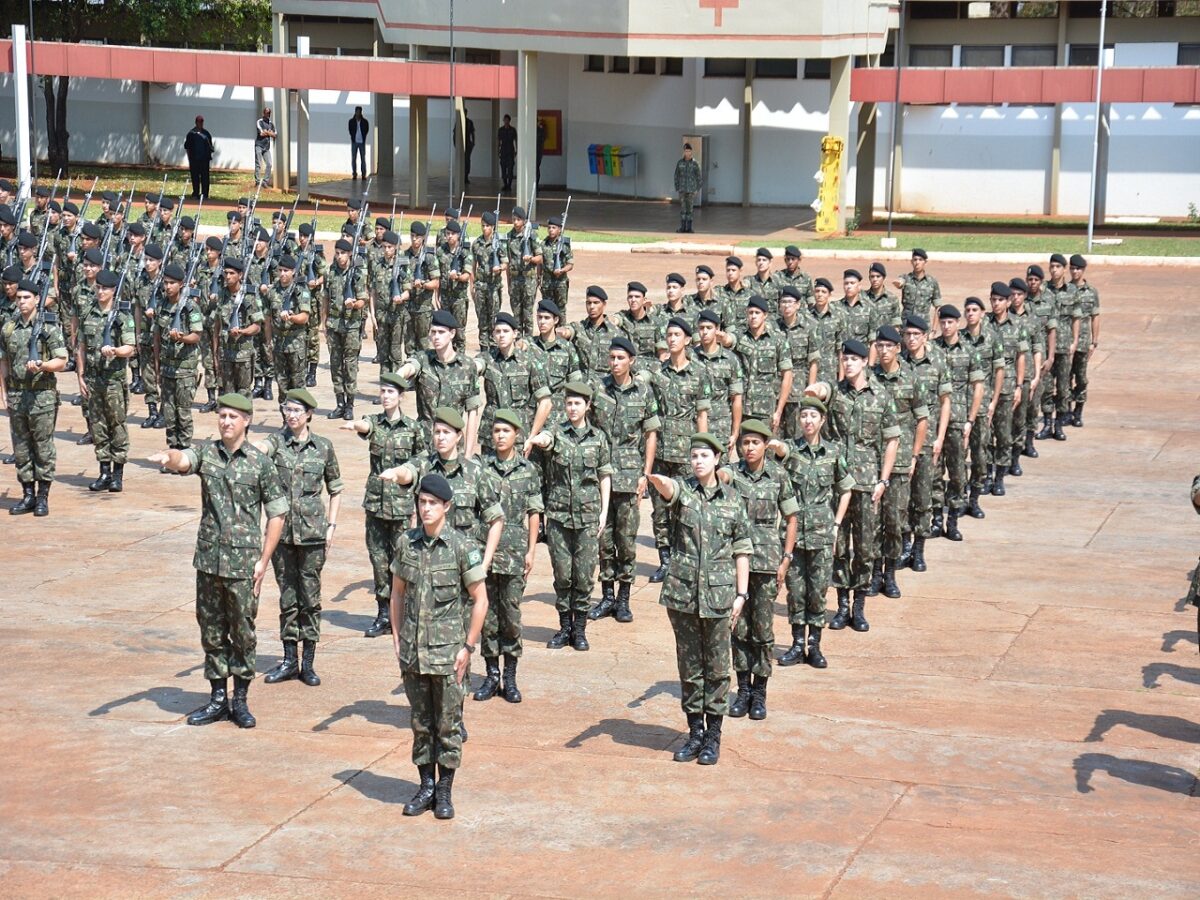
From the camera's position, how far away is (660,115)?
1549 inches

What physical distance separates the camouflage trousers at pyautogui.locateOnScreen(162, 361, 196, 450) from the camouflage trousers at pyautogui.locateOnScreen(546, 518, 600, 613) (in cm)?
662

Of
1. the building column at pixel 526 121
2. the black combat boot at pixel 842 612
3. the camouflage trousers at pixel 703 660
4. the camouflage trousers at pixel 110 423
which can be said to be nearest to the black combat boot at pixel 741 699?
the camouflage trousers at pixel 703 660

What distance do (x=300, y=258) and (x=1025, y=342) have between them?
26.2 feet

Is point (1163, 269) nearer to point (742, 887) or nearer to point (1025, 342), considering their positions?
point (1025, 342)

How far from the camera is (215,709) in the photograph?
33.6 feet

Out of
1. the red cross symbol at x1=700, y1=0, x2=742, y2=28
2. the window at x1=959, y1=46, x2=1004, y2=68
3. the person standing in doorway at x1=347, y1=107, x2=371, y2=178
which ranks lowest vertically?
the person standing in doorway at x1=347, y1=107, x2=371, y2=178

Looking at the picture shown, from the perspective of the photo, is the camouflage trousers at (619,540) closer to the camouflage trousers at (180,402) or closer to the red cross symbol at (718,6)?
the camouflage trousers at (180,402)

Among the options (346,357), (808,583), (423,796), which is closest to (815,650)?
(808,583)

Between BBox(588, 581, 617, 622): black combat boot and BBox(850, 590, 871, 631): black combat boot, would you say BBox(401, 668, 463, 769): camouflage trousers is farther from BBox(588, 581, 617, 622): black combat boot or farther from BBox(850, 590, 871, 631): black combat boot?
BBox(850, 590, 871, 631): black combat boot

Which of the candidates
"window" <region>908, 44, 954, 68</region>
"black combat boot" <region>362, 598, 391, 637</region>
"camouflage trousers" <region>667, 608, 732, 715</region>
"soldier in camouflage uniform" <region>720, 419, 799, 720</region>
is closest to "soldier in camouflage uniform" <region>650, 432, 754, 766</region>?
"camouflage trousers" <region>667, 608, 732, 715</region>

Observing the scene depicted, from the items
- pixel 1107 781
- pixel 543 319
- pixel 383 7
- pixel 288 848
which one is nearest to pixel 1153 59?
pixel 383 7

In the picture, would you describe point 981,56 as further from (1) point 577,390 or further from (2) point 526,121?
(1) point 577,390

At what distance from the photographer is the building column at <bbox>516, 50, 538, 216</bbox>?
3394 cm

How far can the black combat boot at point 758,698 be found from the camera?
10508 mm
